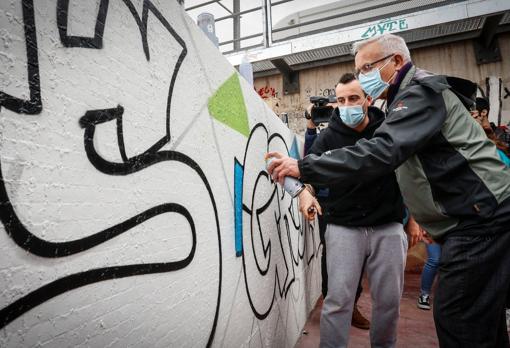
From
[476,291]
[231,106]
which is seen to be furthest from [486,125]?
[231,106]

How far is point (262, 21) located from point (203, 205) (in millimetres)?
5406

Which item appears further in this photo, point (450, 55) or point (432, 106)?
point (450, 55)

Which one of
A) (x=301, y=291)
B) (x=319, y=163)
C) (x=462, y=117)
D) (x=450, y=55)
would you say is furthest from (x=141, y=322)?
(x=450, y=55)

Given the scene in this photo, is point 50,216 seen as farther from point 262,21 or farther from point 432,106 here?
point 262,21

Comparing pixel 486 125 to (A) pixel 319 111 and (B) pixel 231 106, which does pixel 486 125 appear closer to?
(A) pixel 319 111

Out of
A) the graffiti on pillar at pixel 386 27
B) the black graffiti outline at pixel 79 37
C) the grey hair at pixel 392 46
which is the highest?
the graffiti on pillar at pixel 386 27

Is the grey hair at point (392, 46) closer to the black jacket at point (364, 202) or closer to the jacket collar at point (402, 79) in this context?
the jacket collar at point (402, 79)

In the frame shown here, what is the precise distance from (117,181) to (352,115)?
154 cm

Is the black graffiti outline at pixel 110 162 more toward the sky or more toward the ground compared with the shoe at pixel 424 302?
more toward the sky

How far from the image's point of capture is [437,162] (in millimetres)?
1200

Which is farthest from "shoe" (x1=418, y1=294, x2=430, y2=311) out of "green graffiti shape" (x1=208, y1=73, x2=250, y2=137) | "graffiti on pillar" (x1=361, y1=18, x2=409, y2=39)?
"graffiti on pillar" (x1=361, y1=18, x2=409, y2=39)

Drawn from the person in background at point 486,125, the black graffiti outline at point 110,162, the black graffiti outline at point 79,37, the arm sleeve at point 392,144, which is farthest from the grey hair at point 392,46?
the person in background at point 486,125

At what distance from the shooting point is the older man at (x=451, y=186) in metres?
1.09

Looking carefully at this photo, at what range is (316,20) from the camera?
550 centimetres
